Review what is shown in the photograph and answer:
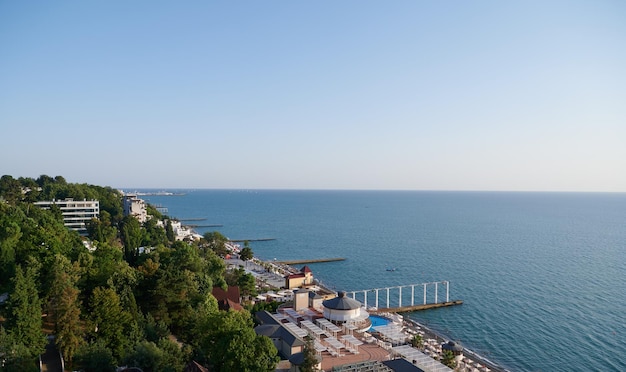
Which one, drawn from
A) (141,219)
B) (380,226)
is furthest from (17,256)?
(380,226)

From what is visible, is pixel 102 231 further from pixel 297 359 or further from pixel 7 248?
pixel 297 359

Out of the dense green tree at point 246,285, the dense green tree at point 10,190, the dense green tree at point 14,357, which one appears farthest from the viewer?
the dense green tree at point 10,190

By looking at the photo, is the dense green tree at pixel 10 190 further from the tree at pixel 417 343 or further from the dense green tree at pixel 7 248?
the tree at pixel 417 343

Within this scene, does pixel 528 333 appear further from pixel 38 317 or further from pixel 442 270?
pixel 38 317

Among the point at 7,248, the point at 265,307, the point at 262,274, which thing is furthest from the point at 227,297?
the point at 262,274

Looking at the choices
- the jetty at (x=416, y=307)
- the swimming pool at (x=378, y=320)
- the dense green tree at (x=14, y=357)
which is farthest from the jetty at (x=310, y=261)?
the dense green tree at (x=14, y=357)

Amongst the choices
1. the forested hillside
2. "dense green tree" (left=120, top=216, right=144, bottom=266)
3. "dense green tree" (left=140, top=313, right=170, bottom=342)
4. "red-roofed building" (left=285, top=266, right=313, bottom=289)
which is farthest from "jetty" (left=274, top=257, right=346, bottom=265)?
"dense green tree" (left=140, top=313, right=170, bottom=342)
